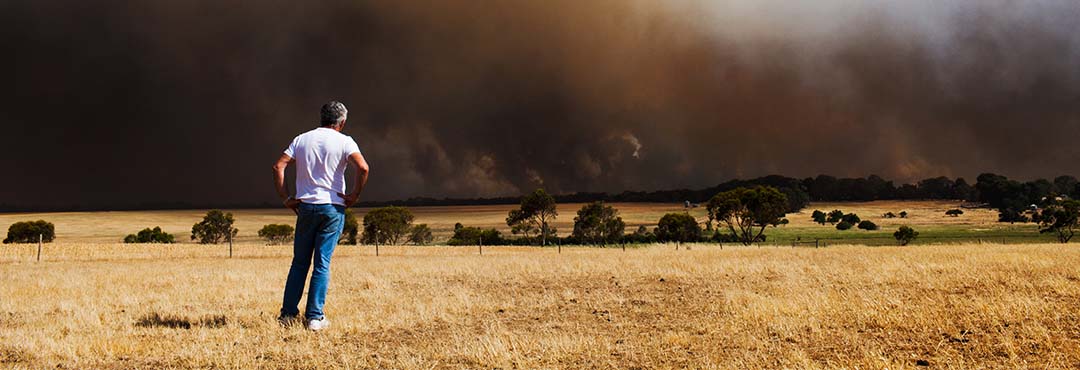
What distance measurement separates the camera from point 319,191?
27.2 feet

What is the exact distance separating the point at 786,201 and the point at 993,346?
403ft

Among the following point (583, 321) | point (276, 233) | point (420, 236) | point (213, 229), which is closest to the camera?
point (583, 321)

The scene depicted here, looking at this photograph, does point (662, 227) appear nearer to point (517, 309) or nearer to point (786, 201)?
point (786, 201)

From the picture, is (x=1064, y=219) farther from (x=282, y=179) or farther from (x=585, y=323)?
(x=282, y=179)

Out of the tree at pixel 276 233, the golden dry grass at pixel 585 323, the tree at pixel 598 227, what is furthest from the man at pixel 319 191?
the tree at pixel 276 233

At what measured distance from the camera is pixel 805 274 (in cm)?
1502

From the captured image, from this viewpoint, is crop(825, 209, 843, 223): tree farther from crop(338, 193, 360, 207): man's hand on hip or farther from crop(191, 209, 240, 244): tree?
crop(338, 193, 360, 207): man's hand on hip

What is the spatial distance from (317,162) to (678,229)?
425ft

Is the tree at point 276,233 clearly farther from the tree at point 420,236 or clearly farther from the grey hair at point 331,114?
the grey hair at point 331,114

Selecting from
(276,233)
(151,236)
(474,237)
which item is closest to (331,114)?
(474,237)

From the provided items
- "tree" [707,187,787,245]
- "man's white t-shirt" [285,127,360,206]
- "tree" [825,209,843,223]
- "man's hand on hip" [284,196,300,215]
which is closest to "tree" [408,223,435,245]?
"tree" [707,187,787,245]

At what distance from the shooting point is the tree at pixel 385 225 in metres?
134

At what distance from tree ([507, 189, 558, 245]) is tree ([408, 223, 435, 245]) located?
859 inches

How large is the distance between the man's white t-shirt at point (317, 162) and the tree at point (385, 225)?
12615 cm
